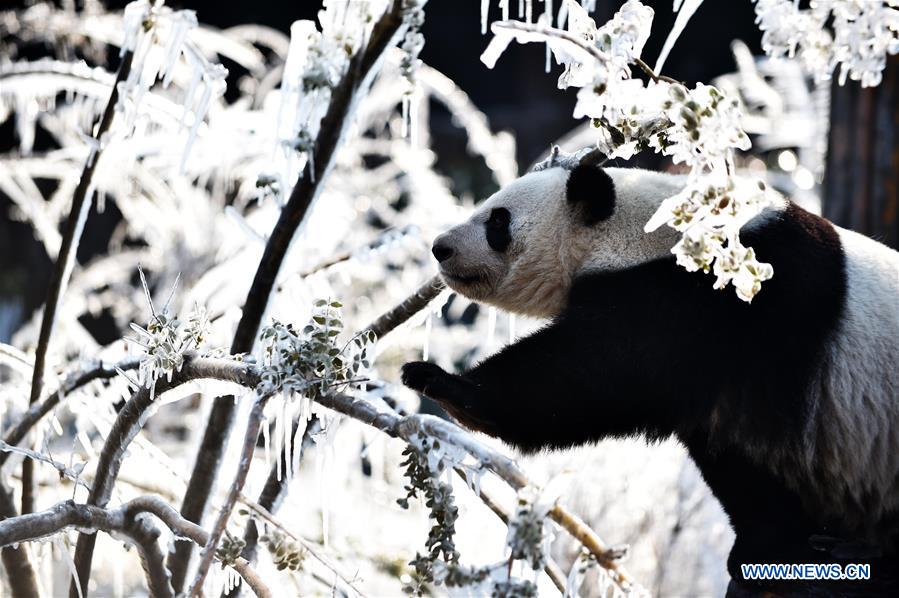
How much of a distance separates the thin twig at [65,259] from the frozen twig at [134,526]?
0.61 meters

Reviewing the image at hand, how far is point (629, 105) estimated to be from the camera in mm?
1318

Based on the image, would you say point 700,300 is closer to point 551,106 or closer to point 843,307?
point 843,307

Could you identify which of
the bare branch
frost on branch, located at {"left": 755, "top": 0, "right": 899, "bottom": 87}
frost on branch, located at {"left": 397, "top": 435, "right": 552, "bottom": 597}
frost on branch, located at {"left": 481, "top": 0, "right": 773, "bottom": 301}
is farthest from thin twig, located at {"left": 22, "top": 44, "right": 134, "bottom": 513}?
frost on branch, located at {"left": 755, "top": 0, "right": 899, "bottom": 87}

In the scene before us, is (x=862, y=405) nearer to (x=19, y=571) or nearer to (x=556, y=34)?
(x=556, y=34)

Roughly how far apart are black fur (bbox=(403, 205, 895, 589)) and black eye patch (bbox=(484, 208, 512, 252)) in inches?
13.7

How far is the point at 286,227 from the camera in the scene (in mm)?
1732

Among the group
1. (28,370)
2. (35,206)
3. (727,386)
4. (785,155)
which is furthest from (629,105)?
(785,155)

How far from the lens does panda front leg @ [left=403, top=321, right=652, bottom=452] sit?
1818 mm

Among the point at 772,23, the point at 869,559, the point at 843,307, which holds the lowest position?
the point at 869,559

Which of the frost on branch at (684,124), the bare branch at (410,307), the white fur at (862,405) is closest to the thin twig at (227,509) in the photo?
the frost on branch at (684,124)

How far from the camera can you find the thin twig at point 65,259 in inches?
79.0

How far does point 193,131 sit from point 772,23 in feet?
3.14

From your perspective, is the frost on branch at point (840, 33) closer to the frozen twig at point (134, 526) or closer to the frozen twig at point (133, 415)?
the frozen twig at point (133, 415)

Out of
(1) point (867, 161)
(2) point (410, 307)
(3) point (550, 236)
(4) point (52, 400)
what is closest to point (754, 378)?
(3) point (550, 236)
